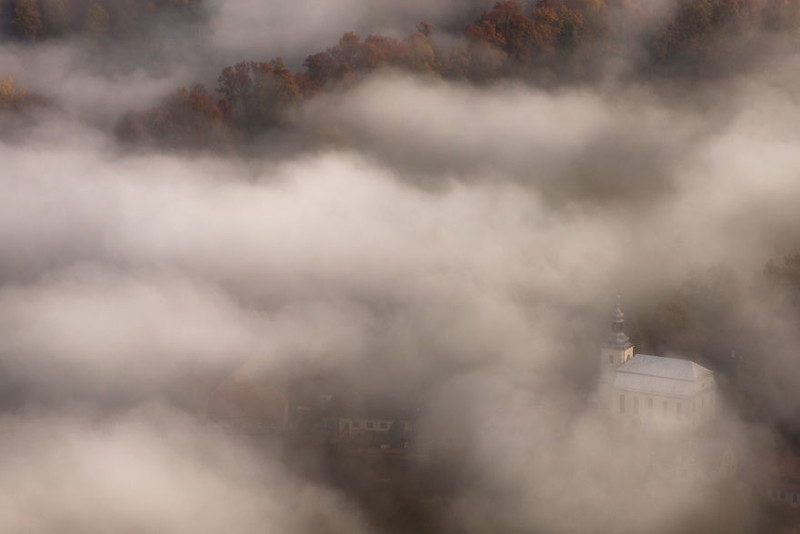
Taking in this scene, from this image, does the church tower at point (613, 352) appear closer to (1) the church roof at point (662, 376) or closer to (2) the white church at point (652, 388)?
(2) the white church at point (652, 388)

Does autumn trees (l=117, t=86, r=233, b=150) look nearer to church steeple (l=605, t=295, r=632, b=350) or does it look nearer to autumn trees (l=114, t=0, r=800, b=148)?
autumn trees (l=114, t=0, r=800, b=148)

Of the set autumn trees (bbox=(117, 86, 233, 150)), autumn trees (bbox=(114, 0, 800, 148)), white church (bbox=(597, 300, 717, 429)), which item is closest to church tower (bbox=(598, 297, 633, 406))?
white church (bbox=(597, 300, 717, 429))

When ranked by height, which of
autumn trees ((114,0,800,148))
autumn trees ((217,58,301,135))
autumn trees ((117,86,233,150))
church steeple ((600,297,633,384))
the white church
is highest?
autumn trees ((114,0,800,148))

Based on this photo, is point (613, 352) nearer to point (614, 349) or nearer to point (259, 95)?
point (614, 349)

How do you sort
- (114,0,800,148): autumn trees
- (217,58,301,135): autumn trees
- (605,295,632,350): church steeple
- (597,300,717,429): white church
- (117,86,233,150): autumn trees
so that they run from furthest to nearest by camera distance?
(114,0,800,148): autumn trees < (217,58,301,135): autumn trees < (117,86,233,150): autumn trees < (605,295,632,350): church steeple < (597,300,717,429): white church

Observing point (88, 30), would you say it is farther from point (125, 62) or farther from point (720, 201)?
point (720, 201)

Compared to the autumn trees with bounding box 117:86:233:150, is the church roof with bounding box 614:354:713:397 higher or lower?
lower
